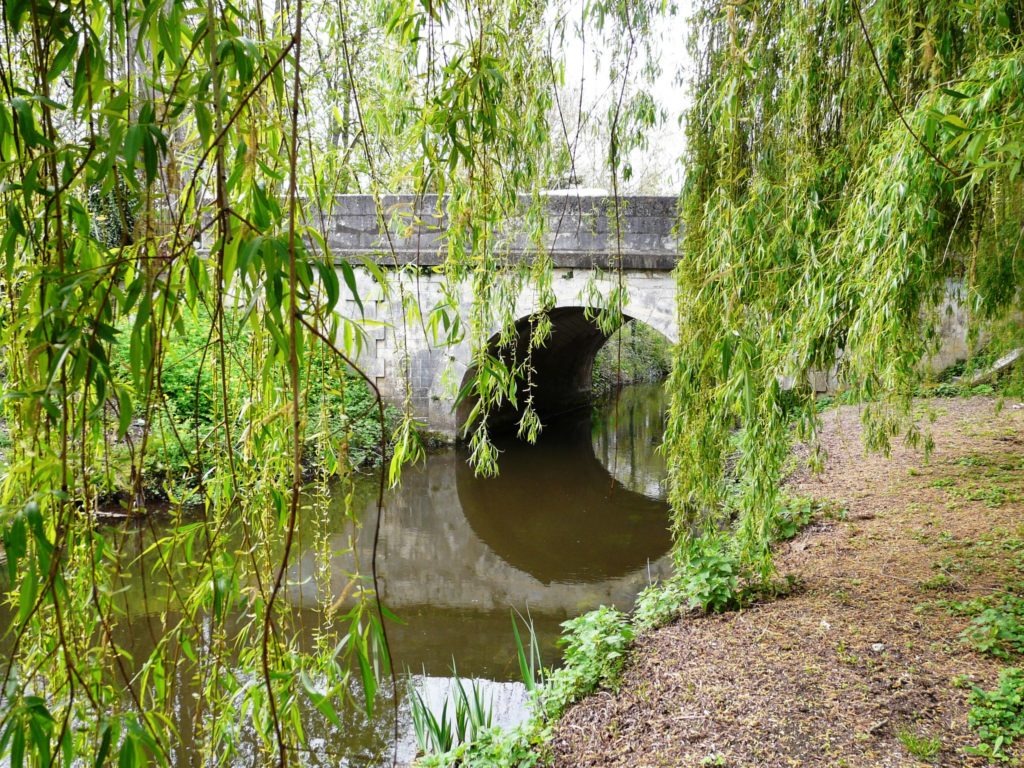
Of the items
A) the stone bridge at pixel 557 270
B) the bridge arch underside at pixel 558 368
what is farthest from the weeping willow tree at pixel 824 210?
the bridge arch underside at pixel 558 368

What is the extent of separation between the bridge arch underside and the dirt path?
4.68 meters

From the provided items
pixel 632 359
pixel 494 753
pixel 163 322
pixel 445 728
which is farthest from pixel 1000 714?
pixel 632 359

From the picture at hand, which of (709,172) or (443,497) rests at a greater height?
(709,172)

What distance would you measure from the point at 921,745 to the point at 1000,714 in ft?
1.00

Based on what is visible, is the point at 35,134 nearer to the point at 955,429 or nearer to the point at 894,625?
the point at 894,625

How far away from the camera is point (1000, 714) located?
236cm

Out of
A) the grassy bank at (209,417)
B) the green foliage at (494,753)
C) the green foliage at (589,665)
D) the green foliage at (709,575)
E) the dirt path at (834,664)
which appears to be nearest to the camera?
the grassy bank at (209,417)

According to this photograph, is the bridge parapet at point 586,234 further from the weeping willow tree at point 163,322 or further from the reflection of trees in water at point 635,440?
the weeping willow tree at point 163,322

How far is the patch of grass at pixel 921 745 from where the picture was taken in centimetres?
223

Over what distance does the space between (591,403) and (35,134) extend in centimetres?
1301

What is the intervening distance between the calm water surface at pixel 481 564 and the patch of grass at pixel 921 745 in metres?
1.31

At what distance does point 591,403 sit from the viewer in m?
13.7

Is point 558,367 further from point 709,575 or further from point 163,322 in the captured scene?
→ point 163,322

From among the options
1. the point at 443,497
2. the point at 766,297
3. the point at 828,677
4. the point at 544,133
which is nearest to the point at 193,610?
the point at 544,133
